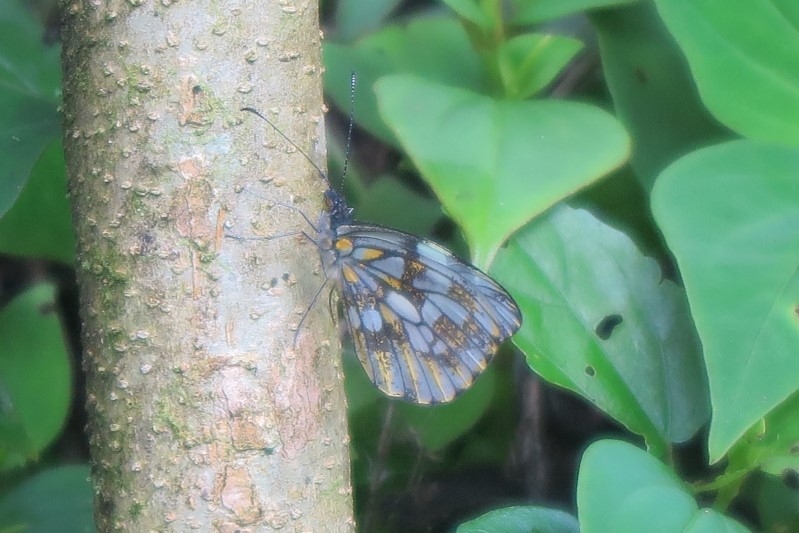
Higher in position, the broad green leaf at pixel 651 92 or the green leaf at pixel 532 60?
the green leaf at pixel 532 60

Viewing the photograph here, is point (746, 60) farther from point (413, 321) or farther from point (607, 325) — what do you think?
point (413, 321)

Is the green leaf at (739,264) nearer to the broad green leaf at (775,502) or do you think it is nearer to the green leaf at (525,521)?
the green leaf at (525,521)

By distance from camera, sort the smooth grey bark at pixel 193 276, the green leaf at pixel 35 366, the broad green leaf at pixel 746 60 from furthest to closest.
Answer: the green leaf at pixel 35 366 < the broad green leaf at pixel 746 60 < the smooth grey bark at pixel 193 276

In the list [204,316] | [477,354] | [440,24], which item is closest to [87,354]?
[204,316]

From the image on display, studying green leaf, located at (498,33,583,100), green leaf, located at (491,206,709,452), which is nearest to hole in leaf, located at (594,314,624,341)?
green leaf, located at (491,206,709,452)

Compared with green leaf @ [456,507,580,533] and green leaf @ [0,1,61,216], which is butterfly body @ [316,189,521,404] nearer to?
green leaf @ [456,507,580,533]

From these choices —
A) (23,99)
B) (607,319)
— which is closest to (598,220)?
(607,319)

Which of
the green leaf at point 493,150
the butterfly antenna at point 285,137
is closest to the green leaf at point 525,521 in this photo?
the green leaf at point 493,150
